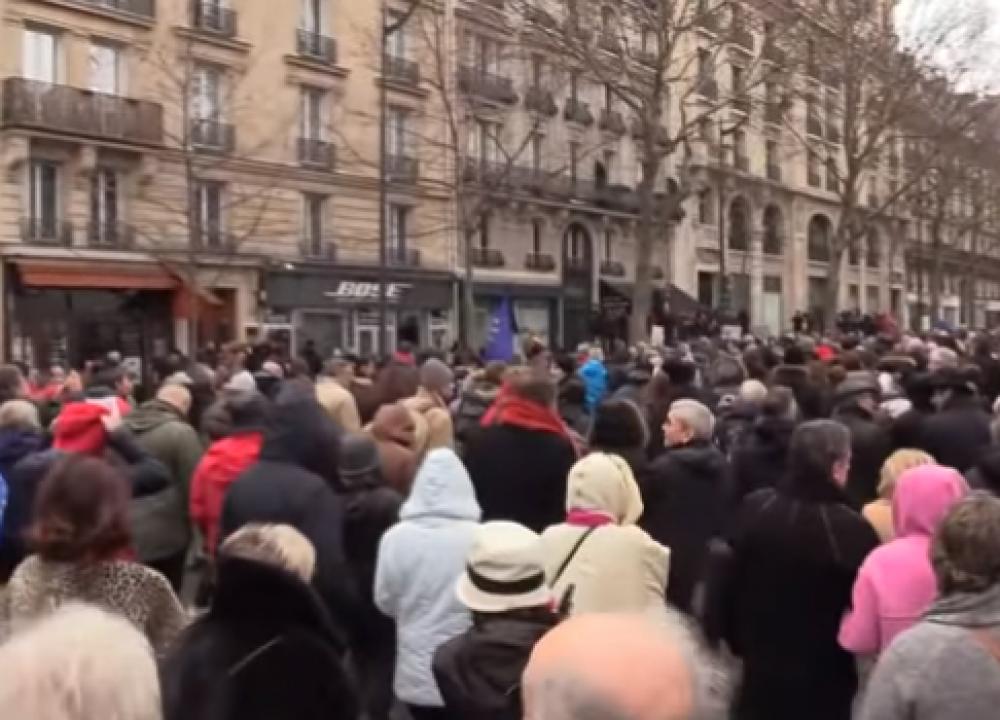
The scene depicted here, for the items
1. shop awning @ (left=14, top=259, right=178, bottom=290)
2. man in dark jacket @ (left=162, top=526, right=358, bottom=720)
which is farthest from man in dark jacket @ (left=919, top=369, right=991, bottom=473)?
shop awning @ (left=14, top=259, right=178, bottom=290)

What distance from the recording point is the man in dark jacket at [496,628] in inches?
174

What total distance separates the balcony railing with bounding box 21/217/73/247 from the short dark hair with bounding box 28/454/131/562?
27135 mm

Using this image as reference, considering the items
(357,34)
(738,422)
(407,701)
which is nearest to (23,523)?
(407,701)

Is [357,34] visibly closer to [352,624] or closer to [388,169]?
[388,169]

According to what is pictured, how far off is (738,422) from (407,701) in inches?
176

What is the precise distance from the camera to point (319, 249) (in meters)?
39.1

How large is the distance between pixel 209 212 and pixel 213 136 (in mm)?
1793

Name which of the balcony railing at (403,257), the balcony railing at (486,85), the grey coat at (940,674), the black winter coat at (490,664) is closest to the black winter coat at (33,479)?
the black winter coat at (490,664)

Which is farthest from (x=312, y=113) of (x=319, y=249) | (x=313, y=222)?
(x=319, y=249)

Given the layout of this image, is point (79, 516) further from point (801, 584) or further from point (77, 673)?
point (801, 584)

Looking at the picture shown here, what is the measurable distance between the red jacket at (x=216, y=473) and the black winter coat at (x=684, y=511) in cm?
209

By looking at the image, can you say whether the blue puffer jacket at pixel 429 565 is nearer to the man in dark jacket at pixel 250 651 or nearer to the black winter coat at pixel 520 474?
the man in dark jacket at pixel 250 651

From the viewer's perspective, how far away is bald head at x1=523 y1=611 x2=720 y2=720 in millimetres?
2092

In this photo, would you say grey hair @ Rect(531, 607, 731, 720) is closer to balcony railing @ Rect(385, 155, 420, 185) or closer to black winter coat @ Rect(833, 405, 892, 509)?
black winter coat @ Rect(833, 405, 892, 509)
